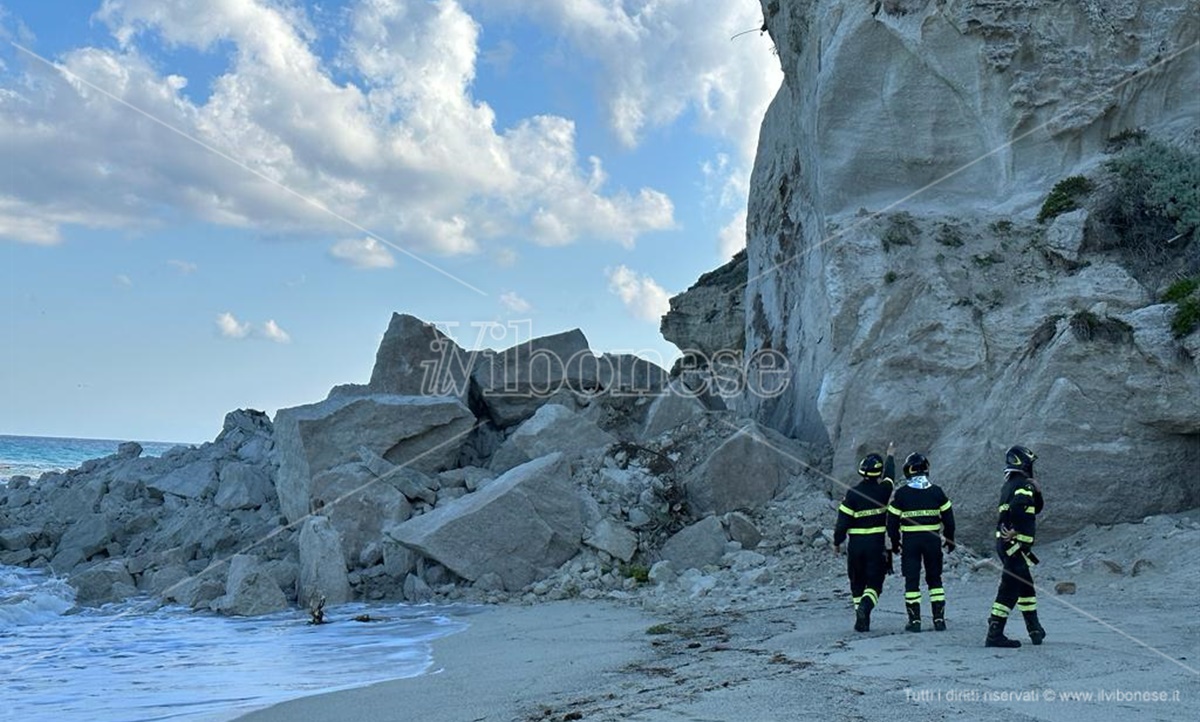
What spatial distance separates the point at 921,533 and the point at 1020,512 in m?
0.88

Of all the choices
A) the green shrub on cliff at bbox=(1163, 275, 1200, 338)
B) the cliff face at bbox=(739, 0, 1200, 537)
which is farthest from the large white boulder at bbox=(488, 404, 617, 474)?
the green shrub on cliff at bbox=(1163, 275, 1200, 338)

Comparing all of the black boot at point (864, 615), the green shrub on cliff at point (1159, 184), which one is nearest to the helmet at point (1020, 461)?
the black boot at point (864, 615)

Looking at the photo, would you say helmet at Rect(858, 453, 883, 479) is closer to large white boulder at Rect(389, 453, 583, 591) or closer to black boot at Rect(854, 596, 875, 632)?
black boot at Rect(854, 596, 875, 632)

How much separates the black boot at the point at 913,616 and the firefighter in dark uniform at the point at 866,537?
28 cm

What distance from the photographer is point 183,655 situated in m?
9.81

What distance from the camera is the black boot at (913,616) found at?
26.7 ft

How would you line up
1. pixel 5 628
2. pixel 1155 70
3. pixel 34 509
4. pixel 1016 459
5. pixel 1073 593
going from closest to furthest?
pixel 1016 459 < pixel 1073 593 < pixel 5 628 < pixel 1155 70 < pixel 34 509

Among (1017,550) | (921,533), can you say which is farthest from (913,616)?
(1017,550)

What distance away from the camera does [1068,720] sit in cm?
513

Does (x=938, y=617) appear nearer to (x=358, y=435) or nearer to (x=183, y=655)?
(x=183, y=655)

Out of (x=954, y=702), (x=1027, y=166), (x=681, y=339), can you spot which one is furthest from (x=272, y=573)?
(x=681, y=339)

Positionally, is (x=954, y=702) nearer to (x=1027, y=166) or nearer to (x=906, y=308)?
(x=906, y=308)

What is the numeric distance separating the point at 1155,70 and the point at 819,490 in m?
7.51

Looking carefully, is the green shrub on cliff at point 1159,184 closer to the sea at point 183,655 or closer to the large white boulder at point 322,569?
the sea at point 183,655
